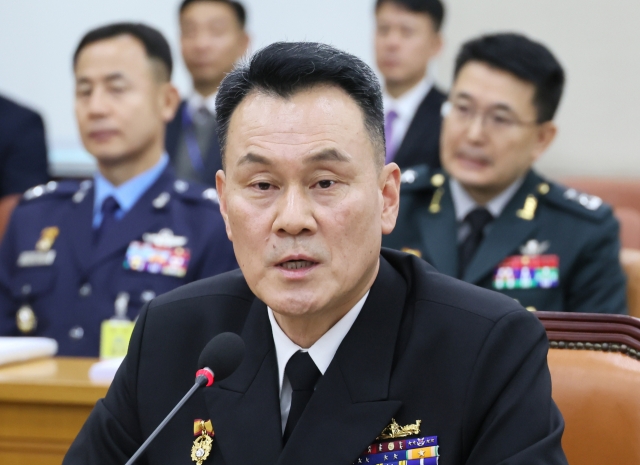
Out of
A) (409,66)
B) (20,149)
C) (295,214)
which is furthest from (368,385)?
(20,149)

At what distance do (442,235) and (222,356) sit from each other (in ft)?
5.42

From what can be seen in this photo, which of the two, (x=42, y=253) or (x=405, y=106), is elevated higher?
(x=405, y=106)

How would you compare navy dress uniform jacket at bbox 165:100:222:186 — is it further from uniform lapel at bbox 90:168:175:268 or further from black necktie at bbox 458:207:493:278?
black necktie at bbox 458:207:493:278

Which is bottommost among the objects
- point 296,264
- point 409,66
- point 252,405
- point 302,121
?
point 252,405

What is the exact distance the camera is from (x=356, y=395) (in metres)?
1.38

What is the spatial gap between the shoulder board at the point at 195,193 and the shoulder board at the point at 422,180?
0.61 metres

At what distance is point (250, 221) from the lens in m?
1.39

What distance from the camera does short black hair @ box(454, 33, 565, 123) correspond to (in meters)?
2.97

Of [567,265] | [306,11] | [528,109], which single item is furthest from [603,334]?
[306,11]

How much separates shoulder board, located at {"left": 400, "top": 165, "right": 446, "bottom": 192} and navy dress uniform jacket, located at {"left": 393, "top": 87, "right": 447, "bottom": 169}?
0.59 m

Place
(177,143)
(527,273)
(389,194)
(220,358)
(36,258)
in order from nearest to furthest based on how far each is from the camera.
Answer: (220,358) < (389,194) < (527,273) < (36,258) < (177,143)

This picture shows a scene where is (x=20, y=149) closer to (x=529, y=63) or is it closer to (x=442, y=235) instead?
(x=442, y=235)

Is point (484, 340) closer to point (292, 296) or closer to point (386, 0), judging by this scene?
point (292, 296)

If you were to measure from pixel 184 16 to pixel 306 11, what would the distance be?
584 millimetres
